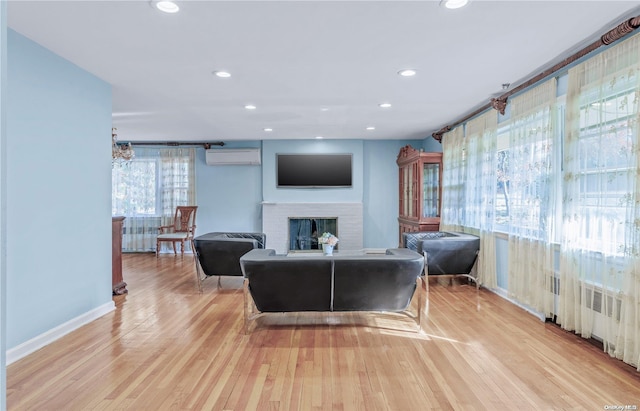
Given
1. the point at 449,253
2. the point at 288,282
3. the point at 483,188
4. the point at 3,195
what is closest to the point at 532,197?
the point at 483,188

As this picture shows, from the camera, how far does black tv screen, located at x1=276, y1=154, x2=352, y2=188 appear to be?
7.49 meters

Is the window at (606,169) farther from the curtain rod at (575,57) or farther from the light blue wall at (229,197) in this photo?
the light blue wall at (229,197)

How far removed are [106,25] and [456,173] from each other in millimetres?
4848

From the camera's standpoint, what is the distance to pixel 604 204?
269cm

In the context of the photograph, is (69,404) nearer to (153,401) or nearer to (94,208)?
(153,401)

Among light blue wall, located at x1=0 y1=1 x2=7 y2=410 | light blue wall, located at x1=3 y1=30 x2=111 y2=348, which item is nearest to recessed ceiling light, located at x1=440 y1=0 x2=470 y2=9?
light blue wall, located at x1=0 y1=1 x2=7 y2=410

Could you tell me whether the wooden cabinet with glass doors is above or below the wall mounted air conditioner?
below

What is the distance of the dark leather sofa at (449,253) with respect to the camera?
443 centimetres

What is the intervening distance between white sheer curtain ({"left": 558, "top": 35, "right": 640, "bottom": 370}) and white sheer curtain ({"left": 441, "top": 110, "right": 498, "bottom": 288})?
56.6 inches

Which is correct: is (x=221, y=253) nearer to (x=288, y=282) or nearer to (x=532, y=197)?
(x=288, y=282)

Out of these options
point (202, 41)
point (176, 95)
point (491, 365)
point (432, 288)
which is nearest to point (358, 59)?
point (202, 41)

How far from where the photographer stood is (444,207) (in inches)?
236

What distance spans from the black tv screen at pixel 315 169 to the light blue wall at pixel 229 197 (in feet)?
2.21

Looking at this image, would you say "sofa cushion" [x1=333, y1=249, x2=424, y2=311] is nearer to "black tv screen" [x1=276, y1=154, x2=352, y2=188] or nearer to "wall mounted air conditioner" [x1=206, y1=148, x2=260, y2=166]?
"black tv screen" [x1=276, y1=154, x2=352, y2=188]
